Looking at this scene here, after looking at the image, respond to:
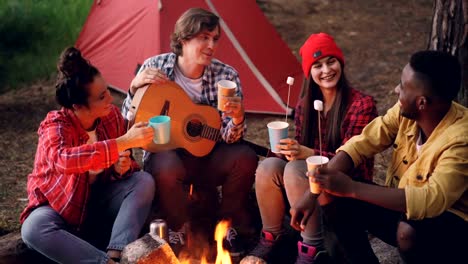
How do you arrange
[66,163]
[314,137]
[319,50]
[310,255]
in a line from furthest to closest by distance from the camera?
1. [314,137]
2. [319,50]
3. [310,255]
4. [66,163]

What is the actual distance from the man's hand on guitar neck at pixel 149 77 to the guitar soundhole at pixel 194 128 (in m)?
0.30

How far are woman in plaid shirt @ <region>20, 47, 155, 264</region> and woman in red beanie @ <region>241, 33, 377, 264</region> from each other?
0.63m

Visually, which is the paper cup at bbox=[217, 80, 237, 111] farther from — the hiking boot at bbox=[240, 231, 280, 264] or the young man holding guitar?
the hiking boot at bbox=[240, 231, 280, 264]

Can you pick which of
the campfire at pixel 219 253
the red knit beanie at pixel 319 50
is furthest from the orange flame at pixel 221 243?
the red knit beanie at pixel 319 50

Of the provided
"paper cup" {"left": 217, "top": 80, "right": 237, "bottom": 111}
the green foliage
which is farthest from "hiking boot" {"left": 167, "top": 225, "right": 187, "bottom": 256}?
the green foliage

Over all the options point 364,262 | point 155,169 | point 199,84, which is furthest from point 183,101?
point 364,262

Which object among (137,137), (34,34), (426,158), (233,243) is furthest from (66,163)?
(34,34)

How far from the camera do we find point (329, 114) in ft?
13.0

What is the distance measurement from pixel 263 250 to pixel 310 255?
0.28 meters

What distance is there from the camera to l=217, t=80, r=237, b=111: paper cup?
382cm

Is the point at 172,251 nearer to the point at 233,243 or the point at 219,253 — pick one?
the point at 219,253

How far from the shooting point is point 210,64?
167 inches

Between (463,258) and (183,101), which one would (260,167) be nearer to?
(183,101)

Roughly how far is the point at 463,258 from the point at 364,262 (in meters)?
0.45
